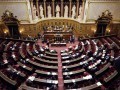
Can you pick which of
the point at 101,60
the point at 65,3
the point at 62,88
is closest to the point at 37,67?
the point at 62,88

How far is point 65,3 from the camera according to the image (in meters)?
35.8

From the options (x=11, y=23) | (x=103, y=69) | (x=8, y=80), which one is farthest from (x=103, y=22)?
(x=8, y=80)

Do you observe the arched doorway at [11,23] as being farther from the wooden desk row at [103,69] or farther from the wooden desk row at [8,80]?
the wooden desk row at [103,69]

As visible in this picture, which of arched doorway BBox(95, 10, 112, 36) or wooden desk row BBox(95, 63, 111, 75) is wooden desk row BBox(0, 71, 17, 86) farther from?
arched doorway BBox(95, 10, 112, 36)

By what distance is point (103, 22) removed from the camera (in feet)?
102

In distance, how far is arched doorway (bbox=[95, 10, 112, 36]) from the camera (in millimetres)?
30602

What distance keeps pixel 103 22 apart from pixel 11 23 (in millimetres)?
15918

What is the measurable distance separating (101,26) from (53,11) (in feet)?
33.1

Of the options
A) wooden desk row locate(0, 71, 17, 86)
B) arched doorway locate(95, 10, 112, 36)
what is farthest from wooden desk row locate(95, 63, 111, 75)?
arched doorway locate(95, 10, 112, 36)

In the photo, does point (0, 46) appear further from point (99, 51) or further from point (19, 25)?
point (99, 51)

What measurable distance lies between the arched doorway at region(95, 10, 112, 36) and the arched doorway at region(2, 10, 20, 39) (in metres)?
14.0

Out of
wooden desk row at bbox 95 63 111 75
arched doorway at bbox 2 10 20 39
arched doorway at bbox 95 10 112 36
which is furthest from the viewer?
arched doorway at bbox 95 10 112 36

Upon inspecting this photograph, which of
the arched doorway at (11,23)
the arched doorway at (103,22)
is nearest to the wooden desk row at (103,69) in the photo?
the arched doorway at (103,22)

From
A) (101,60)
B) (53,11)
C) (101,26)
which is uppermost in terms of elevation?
(53,11)
